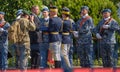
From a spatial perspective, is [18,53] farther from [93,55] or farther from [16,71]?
[16,71]

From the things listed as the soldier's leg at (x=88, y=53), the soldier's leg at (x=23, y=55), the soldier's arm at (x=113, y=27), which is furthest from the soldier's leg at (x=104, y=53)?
the soldier's leg at (x=23, y=55)

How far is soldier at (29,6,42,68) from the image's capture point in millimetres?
15667

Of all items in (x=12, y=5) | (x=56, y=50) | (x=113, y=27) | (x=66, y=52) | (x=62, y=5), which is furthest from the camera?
(x=62, y=5)

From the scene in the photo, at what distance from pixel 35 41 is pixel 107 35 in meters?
2.01

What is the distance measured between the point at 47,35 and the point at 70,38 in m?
0.67

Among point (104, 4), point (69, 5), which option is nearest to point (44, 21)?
point (69, 5)

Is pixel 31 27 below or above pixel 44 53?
above

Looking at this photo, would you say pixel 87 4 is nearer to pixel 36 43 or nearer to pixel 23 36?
pixel 36 43

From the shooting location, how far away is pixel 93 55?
16.9 metres

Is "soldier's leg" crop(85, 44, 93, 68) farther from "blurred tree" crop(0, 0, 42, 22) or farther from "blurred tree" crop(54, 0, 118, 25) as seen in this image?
"blurred tree" crop(54, 0, 118, 25)

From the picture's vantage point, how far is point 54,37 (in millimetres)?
14812

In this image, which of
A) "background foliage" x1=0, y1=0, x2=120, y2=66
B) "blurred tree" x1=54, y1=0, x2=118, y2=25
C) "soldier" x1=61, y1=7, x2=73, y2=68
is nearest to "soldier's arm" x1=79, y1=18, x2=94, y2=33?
"soldier" x1=61, y1=7, x2=73, y2=68

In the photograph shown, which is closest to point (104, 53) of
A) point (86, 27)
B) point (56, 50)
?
point (86, 27)

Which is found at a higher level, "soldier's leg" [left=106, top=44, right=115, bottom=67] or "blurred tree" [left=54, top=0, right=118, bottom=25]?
"blurred tree" [left=54, top=0, right=118, bottom=25]
